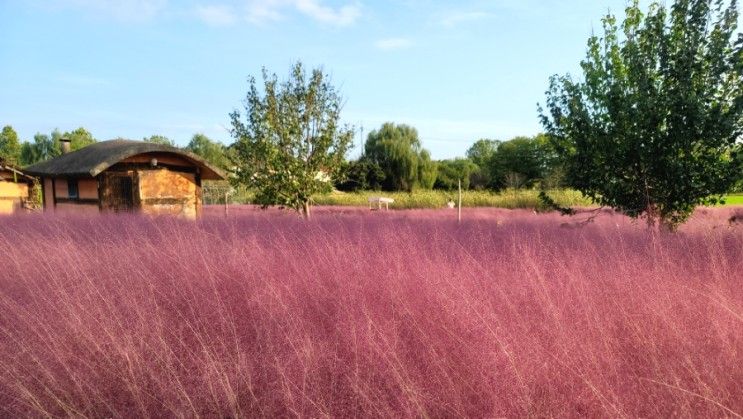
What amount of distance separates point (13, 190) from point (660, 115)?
2704 cm

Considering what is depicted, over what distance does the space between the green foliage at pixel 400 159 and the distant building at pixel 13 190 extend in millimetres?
28667

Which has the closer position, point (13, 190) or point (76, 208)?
point (76, 208)

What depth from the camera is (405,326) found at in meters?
3.18

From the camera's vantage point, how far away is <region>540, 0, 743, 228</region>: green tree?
635 centimetres

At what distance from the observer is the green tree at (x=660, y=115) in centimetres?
635

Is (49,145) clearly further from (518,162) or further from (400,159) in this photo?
(518,162)

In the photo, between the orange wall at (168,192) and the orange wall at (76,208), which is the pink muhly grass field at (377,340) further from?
the orange wall at (76,208)

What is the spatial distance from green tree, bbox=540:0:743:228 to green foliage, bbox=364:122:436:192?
3613cm

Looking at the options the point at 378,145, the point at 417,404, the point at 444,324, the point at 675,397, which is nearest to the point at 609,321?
the point at 675,397

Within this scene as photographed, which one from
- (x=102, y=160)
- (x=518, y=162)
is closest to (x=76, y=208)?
(x=102, y=160)

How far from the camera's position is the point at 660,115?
6523 mm

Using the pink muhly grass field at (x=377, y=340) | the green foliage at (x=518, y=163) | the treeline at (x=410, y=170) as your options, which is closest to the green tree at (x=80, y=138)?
the treeline at (x=410, y=170)

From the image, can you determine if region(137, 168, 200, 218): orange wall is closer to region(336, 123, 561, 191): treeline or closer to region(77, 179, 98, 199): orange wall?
region(77, 179, 98, 199): orange wall

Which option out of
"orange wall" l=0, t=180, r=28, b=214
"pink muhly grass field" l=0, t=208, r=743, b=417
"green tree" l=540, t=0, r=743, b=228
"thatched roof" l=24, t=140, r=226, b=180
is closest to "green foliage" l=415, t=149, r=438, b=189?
"thatched roof" l=24, t=140, r=226, b=180
